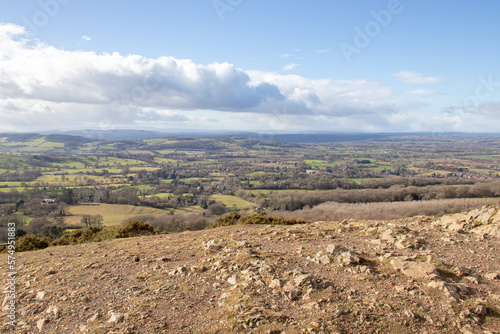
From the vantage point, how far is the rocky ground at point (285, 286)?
690 cm

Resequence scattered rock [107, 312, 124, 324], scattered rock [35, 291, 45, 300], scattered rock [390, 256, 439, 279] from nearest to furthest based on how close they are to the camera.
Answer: scattered rock [107, 312, 124, 324] < scattered rock [390, 256, 439, 279] < scattered rock [35, 291, 45, 300]

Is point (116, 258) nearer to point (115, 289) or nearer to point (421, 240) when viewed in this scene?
point (115, 289)

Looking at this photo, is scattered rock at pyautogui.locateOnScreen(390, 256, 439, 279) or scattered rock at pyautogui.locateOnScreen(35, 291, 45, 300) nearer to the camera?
scattered rock at pyautogui.locateOnScreen(390, 256, 439, 279)

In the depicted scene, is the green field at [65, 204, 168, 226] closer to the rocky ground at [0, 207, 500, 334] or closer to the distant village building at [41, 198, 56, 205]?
the distant village building at [41, 198, 56, 205]

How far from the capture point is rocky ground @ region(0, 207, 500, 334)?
6898 mm

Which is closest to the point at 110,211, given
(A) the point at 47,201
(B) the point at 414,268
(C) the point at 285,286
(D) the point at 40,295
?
(A) the point at 47,201

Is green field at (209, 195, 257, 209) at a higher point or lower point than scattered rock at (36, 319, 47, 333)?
lower

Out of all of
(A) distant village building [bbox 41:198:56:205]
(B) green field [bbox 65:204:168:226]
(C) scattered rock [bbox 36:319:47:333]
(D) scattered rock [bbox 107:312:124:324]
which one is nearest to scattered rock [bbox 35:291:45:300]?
(C) scattered rock [bbox 36:319:47:333]

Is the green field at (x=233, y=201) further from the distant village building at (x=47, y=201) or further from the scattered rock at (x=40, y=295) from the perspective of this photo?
the scattered rock at (x=40, y=295)

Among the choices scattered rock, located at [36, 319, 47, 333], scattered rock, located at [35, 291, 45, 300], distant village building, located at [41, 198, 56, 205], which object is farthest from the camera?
distant village building, located at [41, 198, 56, 205]

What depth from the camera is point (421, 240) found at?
11.8 metres

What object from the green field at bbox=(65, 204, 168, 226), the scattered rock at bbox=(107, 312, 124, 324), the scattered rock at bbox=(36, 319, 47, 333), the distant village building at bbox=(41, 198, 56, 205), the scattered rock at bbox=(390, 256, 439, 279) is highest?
the scattered rock at bbox=(390, 256, 439, 279)

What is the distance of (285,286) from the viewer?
8.48 m

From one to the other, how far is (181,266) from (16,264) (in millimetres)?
9462
